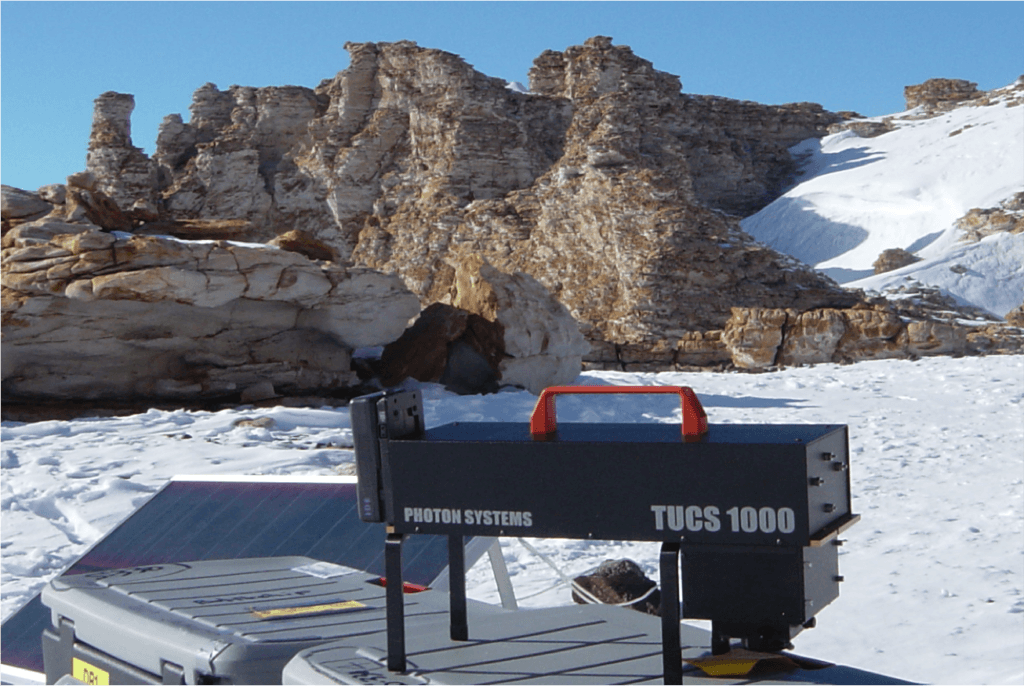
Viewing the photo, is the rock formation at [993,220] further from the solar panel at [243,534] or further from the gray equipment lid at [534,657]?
the gray equipment lid at [534,657]

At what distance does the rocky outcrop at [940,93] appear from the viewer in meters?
46.1

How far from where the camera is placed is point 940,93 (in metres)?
47.9

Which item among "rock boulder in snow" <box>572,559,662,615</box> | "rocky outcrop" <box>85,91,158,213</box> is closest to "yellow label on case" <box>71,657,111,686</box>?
"rock boulder in snow" <box>572,559,662,615</box>

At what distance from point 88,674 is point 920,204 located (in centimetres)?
3628

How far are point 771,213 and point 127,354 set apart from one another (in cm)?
3130

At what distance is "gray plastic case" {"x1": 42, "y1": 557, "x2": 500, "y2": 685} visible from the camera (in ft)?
5.77

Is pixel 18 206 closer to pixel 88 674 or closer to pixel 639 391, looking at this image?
pixel 88 674

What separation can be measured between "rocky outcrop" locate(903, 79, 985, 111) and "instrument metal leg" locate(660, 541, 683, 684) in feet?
162

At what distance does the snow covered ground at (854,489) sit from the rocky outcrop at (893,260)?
692 inches

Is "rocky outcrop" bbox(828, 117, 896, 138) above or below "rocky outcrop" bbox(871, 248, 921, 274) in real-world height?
above

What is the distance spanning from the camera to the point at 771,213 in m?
37.5

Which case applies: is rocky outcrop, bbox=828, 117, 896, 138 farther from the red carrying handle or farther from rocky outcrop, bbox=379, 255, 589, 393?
the red carrying handle

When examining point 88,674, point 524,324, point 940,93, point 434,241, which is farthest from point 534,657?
point 940,93

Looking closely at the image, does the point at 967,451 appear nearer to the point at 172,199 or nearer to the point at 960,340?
the point at 960,340
